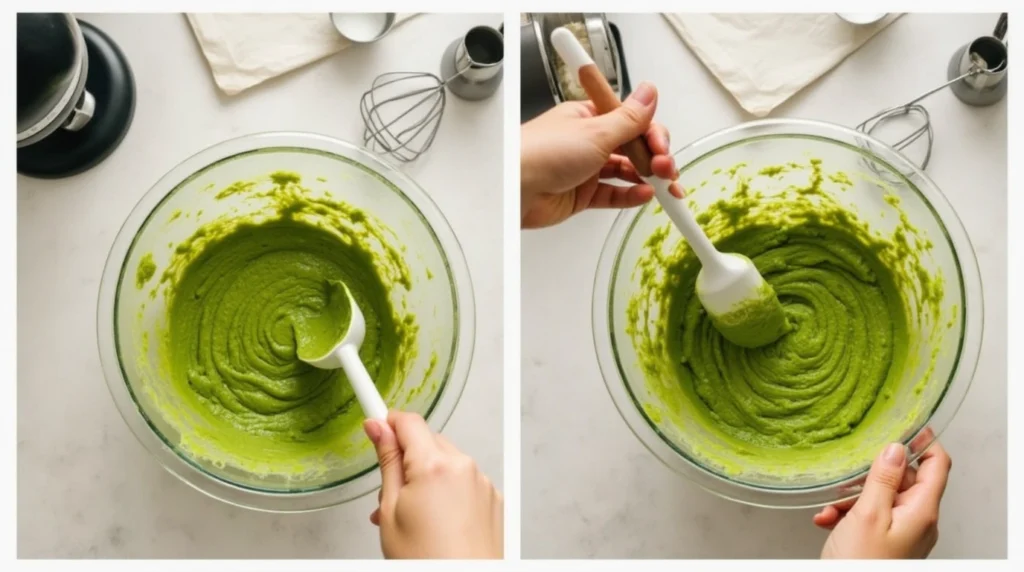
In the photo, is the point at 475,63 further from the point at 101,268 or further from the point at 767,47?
the point at 101,268

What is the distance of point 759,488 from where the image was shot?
1.25m

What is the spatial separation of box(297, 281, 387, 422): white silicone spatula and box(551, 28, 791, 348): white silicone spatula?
1.89ft

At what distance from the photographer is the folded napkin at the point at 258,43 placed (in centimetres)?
146

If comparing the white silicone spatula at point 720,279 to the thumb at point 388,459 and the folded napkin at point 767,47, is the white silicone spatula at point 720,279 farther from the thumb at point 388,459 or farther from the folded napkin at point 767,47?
the thumb at point 388,459

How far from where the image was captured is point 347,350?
4.27 ft

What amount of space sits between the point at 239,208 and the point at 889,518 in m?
1.30

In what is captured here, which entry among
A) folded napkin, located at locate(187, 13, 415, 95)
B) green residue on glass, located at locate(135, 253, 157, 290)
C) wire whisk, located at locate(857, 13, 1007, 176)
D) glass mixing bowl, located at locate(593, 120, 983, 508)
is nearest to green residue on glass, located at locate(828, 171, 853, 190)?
glass mixing bowl, located at locate(593, 120, 983, 508)

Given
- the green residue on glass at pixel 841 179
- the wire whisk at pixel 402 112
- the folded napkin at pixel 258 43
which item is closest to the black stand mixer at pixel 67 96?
the folded napkin at pixel 258 43

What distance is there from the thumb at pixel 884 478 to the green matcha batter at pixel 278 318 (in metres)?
0.84

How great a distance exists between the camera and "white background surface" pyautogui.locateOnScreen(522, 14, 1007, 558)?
4.70ft

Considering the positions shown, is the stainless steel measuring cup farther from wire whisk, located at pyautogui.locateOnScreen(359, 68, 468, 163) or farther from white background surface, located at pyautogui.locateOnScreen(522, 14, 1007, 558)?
white background surface, located at pyautogui.locateOnScreen(522, 14, 1007, 558)

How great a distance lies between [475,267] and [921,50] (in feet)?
3.28

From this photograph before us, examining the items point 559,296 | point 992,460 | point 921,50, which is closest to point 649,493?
point 559,296

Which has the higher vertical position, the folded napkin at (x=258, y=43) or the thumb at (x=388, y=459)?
the folded napkin at (x=258, y=43)
